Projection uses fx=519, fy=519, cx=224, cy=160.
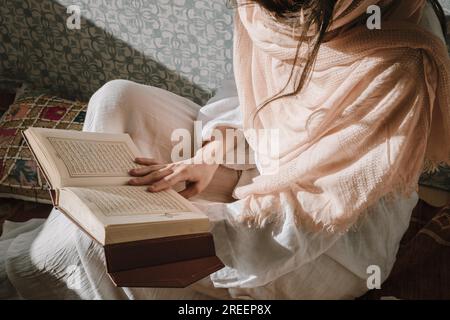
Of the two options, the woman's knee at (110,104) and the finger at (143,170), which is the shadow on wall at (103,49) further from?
the finger at (143,170)

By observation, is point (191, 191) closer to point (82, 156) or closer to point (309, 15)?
point (82, 156)

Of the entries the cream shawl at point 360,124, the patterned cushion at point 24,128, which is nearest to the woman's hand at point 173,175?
the cream shawl at point 360,124

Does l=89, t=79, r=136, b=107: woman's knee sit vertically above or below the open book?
above

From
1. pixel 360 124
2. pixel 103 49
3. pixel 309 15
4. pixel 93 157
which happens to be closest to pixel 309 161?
pixel 360 124

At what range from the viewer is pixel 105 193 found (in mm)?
812

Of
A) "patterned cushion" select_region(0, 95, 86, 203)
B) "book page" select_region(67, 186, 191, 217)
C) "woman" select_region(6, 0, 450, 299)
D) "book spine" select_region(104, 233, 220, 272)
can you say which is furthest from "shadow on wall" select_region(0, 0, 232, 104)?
"book spine" select_region(104, 233, 220, 272)

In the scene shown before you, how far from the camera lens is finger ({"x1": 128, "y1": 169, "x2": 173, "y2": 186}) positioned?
0.90m

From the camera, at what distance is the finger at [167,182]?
896mm

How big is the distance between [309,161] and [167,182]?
25cm

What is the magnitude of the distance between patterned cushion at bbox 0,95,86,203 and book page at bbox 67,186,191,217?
0.69 metres

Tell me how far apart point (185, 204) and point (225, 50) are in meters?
0.81

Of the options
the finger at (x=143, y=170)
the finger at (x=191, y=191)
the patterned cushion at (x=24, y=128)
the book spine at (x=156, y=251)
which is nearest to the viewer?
the book spine at (x=156, y=251)

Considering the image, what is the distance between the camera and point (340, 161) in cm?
86

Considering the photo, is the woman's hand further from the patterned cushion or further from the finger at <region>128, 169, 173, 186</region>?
the patterned cushion
